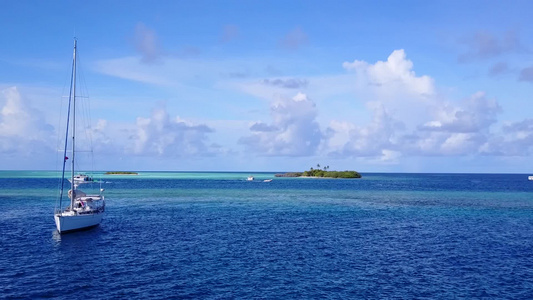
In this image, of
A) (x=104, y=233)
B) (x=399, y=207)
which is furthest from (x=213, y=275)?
(x=399, y=207)

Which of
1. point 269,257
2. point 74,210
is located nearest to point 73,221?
point 74,210

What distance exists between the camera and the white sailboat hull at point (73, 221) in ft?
168

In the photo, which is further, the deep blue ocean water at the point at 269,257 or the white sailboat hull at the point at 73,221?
the white sailboat hull at the point at 73,221

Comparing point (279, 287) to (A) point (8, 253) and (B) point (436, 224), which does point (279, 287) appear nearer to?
(A) point (8, 253)

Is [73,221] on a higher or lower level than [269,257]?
higher

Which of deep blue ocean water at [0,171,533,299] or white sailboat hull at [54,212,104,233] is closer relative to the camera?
deep blue ocean water at [0,171,533,299]

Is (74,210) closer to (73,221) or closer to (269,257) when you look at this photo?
(73,221)

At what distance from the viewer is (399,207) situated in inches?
3433

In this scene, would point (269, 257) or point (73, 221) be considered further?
→ point (73, 221)

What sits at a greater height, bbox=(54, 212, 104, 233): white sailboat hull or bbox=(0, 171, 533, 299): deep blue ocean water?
bbox=(54, 212, 104, 233): white sailboat hull

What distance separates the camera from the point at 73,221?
5272 centimetres

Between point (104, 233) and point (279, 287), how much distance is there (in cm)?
→ 3135

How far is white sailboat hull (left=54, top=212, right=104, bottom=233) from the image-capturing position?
168 feet

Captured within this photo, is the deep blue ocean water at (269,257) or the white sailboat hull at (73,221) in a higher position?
the white sailboat hull at (73,221)
